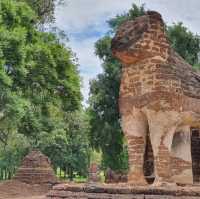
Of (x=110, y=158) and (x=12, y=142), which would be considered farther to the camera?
(x=12, y=142)

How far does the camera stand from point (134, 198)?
6.64 metres

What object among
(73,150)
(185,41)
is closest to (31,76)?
(185,41)

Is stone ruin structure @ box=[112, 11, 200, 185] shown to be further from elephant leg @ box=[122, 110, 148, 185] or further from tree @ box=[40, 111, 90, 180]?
tree @ box=[40, 111, 90, 180]

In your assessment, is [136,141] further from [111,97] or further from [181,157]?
[111,97]

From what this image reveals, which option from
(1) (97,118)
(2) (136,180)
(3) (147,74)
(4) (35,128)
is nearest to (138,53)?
(3) (147,74)

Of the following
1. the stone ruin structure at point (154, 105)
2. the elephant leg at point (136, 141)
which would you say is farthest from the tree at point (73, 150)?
the elephant leg at point (136, 141)

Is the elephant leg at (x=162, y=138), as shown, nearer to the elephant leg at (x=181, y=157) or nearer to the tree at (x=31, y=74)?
the elephant leg at (x=181, y=157)

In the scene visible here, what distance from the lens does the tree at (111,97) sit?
2169cm

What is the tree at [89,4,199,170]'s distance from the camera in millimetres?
21688

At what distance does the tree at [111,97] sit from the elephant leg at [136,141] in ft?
42.9

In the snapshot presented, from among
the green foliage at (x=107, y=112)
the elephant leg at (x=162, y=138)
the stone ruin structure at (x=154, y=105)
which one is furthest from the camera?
the green foliage at (x=107, y=112)

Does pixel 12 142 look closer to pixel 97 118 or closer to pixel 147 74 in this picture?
pixel 97 118

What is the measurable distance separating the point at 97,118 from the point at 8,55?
7201mm

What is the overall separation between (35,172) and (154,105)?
10.2 metres
